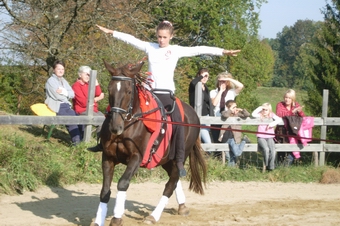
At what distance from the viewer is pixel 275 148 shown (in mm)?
12664

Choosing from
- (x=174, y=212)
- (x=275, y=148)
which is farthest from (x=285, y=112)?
(x=174, y=212)

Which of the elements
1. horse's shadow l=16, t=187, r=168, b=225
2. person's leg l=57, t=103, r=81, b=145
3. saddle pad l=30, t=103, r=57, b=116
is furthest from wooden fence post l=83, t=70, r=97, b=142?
horse's shadow l=16, t=187, r=168, b=225

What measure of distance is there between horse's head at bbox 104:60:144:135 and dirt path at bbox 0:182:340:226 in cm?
190

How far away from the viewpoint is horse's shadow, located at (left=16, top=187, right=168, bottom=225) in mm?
8070

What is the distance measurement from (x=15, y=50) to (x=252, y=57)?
23.1m

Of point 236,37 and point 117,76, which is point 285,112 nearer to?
point 117,76

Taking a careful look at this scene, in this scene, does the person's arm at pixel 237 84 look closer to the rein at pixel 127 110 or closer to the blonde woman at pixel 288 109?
the blonde woman at pixel 288 109

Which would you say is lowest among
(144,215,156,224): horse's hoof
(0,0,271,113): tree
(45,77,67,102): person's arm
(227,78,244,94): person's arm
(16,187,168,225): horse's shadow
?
(16,187,168,225): horse's shadow

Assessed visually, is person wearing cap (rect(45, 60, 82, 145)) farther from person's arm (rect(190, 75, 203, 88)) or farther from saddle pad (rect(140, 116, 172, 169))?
saddle pad (rect(140, 116, 172, 169))

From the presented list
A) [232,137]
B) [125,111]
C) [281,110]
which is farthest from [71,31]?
[125,111]

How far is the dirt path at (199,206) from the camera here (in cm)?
805

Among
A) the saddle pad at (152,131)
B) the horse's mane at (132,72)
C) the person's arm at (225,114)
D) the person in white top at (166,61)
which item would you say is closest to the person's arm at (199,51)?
the person in white top at (166,61)

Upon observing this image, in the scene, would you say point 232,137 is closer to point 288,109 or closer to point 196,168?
point 288,109

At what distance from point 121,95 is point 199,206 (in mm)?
3509
